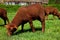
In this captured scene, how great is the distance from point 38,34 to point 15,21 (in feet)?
4.00

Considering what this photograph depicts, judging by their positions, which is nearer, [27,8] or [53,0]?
[27,8]

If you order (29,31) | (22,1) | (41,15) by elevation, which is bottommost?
(22,1)

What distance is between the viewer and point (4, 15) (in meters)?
13.9

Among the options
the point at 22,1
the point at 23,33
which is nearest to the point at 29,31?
the point at 23,33

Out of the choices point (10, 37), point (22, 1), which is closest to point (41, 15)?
point (10, 37)

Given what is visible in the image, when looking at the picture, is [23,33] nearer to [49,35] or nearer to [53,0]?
[49,35]

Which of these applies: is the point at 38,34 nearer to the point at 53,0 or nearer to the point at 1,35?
the point at 1,35

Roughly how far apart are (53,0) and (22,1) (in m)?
3.50

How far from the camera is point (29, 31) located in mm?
12117

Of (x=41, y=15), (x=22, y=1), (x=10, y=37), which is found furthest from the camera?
(x=22, y=1)

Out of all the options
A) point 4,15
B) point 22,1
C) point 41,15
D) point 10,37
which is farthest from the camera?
point 22,1

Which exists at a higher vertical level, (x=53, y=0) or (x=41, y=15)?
(x=41, y=15)

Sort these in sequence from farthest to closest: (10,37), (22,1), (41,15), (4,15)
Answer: (22,1) → (4,15) → (41,15) → (10,37)

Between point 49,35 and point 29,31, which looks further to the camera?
point 29,31
